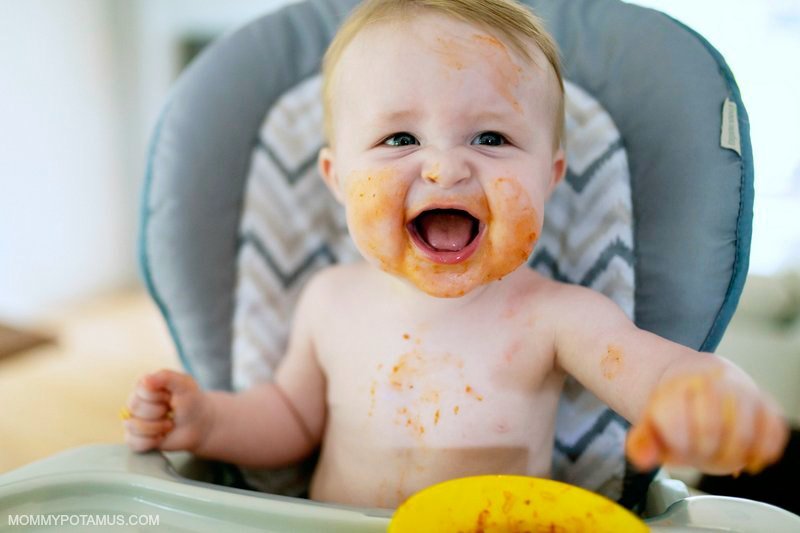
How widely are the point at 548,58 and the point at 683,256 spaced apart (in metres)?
0.25

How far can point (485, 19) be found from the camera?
2.07ft

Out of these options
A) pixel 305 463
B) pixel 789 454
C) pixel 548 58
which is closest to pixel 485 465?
pixel 305 463

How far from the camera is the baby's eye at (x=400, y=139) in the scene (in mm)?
633

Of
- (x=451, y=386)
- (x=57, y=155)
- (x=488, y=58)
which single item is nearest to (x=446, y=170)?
(x=488, y=58)

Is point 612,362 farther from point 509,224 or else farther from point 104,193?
point 104,193

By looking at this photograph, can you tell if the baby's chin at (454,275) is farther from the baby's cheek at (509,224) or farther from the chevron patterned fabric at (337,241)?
the chevron patterned fabric at (337,241)

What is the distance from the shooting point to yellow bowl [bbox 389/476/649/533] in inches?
18.7

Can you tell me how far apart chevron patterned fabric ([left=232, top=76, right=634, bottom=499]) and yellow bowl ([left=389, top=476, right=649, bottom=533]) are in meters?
0.27

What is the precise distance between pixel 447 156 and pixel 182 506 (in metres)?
0.39

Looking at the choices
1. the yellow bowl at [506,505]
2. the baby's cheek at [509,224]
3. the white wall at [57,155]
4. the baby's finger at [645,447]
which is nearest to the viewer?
the baby's finger at [645,447]

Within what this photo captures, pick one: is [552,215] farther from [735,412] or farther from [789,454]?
[789,454]

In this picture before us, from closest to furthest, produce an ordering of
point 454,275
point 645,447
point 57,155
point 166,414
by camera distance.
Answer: point 645,447
point 454,275
point 166,414
point 57,155

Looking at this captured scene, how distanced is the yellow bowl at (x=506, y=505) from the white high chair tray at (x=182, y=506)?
77 millimetres

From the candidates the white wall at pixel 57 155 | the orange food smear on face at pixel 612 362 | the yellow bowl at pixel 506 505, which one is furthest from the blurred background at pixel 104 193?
the yellow bowl at pixel 506 505
